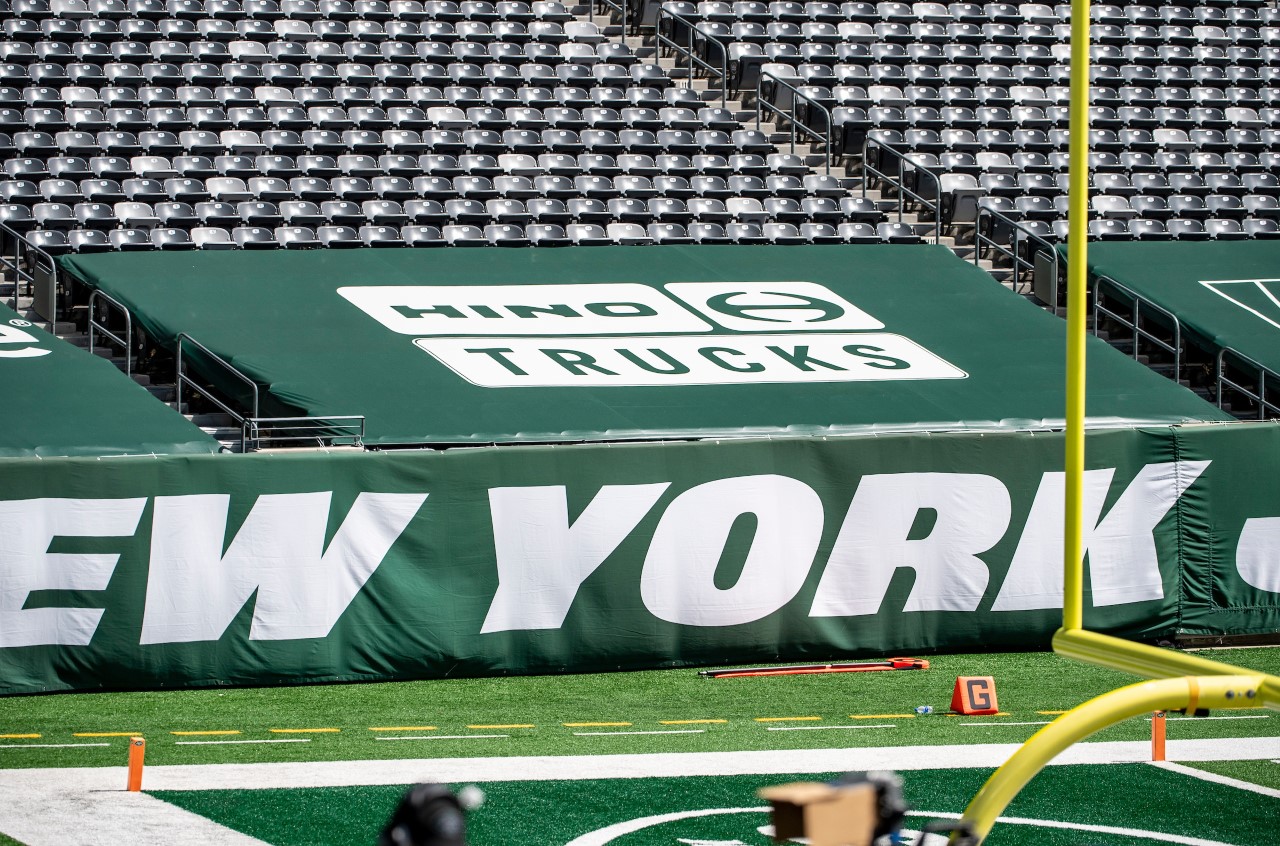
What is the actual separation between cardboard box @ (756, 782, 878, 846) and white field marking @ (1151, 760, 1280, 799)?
21.0ft

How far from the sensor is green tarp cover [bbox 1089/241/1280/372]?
17.5 meters

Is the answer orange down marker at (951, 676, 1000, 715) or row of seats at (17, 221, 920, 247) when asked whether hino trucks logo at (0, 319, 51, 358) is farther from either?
orange down marker at (951, 676, 1000, 715)

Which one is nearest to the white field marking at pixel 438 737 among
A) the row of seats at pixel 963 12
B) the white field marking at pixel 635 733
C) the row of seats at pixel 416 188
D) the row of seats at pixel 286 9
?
the white field marking at pixel 635 733

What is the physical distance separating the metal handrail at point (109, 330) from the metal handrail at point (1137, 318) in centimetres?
947

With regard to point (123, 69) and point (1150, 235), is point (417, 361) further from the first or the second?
point (1150, 235)

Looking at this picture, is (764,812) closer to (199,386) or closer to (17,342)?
(199,386)

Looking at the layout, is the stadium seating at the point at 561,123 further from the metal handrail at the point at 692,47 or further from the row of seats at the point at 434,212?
the metal handrail at the point at 692,47

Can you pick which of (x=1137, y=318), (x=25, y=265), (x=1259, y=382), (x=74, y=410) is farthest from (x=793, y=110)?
(x=74, y=410)

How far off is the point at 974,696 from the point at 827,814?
26.3ft

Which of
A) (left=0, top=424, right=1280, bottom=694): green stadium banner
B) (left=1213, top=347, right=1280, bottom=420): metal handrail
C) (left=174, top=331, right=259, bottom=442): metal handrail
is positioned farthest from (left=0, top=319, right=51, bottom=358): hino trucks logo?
(left=1213, top=347, right=1280, bottom=420): metal handrail

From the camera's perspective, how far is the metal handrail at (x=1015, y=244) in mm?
18469

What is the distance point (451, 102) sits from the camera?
778 inches

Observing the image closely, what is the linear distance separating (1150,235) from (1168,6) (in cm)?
640

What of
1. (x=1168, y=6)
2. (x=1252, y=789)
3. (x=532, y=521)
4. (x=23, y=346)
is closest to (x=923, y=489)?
(x=532, y=521)
